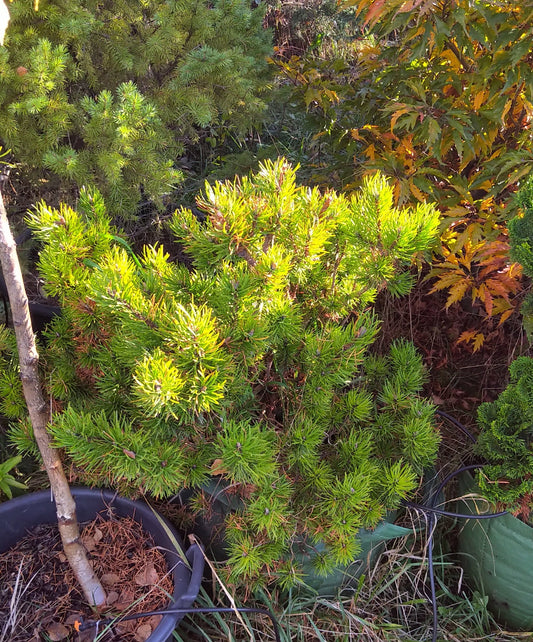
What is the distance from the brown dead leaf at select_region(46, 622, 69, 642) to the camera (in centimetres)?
127

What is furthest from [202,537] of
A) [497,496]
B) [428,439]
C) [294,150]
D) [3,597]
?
[294,150]

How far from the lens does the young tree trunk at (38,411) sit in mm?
982

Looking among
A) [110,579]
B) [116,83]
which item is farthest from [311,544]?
[116,83]

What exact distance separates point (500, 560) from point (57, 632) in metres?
1.27

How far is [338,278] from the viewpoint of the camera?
1.28 meters

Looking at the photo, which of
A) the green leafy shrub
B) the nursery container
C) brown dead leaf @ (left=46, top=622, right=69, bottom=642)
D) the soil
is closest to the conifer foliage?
the nursery container

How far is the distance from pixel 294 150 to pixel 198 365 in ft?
8.42

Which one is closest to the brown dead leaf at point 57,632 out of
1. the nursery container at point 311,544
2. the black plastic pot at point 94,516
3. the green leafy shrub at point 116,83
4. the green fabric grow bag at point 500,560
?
the black plastic pot at point 94,516

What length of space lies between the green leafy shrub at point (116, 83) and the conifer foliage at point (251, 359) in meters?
0.60

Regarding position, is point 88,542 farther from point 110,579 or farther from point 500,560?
point 500,560

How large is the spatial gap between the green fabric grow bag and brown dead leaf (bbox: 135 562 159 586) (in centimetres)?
97

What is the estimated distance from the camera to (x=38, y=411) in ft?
3.75

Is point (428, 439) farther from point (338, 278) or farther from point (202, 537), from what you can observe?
point (202, 537)

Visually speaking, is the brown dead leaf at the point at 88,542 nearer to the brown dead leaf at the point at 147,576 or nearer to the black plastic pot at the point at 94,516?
the black plastic pot at the point at 94,516
